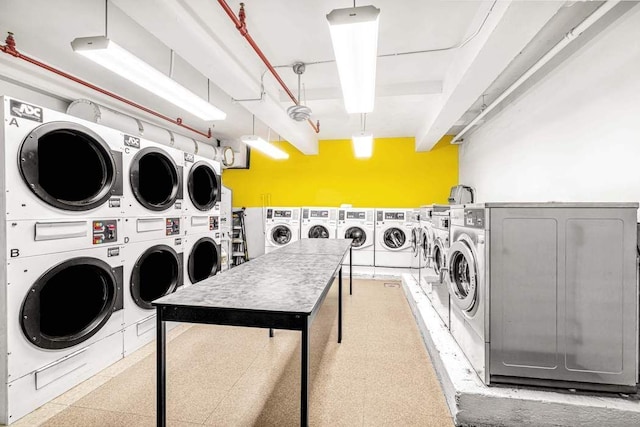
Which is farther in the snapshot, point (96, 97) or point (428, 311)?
point (96, 97)

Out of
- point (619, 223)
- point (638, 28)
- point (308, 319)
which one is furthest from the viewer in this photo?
point (638, 28)

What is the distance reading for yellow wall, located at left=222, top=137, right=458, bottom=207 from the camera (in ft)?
20.6

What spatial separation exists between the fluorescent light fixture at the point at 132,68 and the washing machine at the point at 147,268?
116cm

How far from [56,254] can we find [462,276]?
3.02 m

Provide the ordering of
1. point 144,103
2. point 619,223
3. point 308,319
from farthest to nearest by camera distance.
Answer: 1. point 144,103
2. point 619,223
3. point 308,319

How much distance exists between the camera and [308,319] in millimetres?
1118

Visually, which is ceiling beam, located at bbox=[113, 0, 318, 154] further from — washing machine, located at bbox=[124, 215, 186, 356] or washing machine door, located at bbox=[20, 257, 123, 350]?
washing machine door, located at bbox=[20, 257, 123, 350]

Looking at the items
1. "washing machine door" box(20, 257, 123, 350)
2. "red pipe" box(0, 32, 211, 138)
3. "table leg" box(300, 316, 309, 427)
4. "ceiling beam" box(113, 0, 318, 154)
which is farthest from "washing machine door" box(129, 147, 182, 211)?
"table leg" box(300, 316, 309, 427)

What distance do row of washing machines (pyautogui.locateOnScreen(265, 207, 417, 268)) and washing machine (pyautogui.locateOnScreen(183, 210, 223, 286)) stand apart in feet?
5.58

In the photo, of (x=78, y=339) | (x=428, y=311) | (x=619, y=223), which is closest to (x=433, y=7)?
(x=619, y=223)

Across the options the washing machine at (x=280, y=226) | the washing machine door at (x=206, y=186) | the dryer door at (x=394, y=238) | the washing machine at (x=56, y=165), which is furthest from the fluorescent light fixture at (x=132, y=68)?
the dryer door at (x=394, y=238)

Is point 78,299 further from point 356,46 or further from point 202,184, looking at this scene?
point 356,46

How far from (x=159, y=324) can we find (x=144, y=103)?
436 cm

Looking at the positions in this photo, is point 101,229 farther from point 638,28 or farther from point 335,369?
point 638,28
